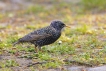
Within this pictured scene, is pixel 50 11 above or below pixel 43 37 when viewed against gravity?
above

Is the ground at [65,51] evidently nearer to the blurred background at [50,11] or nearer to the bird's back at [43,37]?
the bird's back at [43,37]

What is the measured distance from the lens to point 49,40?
9.74 metres

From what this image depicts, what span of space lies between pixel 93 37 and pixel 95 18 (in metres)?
4.22

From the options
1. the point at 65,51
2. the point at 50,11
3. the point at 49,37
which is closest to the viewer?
the point at 49,37

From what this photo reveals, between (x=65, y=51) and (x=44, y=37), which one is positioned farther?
(x=65, y=51)

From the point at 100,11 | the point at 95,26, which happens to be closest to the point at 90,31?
the point at 95,26

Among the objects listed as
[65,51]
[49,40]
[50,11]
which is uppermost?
[50,11]

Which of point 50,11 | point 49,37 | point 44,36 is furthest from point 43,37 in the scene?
point 50,11

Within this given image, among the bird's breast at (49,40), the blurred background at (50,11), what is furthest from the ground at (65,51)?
the blurred background at (50,11)

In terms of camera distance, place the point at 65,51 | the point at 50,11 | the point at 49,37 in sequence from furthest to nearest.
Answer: the point at 50,11
the point at 65,51
the point at 49,37

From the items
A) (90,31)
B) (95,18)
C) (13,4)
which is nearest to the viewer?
(90,31)

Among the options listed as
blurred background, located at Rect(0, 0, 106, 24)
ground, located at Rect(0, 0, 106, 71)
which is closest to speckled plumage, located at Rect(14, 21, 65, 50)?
ground, located at Rect(0, 0, 106, 71)

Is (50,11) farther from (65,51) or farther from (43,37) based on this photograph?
(43,37)

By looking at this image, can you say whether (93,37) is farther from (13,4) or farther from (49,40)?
(13,4)
